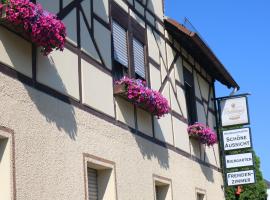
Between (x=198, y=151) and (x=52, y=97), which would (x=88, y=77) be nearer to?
(x=52, y=97)

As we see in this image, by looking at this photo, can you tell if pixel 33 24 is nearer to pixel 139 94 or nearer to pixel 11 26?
pixel 11 26

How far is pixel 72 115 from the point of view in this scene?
9516mm

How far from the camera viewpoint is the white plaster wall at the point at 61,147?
7.99 meters

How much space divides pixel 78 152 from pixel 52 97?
1.05 meters

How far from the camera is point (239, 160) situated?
1791cm

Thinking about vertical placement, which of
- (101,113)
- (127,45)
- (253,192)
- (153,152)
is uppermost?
(127,45)

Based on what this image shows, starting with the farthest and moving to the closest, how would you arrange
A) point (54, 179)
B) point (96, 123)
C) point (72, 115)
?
1. point (96, 123)
2. point (72, 115)
3. point (54, 179)

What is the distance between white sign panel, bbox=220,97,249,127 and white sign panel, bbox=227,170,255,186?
1437mm

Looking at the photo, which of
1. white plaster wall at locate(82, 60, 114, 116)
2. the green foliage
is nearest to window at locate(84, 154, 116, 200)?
white plaster wall at locate(82, 60, 114, 116)

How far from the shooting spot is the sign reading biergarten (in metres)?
17.8

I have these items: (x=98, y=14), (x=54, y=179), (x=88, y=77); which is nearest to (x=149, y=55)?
(x=98, y=14)

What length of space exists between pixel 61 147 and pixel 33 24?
1.90 meters

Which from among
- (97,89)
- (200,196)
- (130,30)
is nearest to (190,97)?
(200,196)

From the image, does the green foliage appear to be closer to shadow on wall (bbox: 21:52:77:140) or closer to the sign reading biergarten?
the sign reading biergarten
